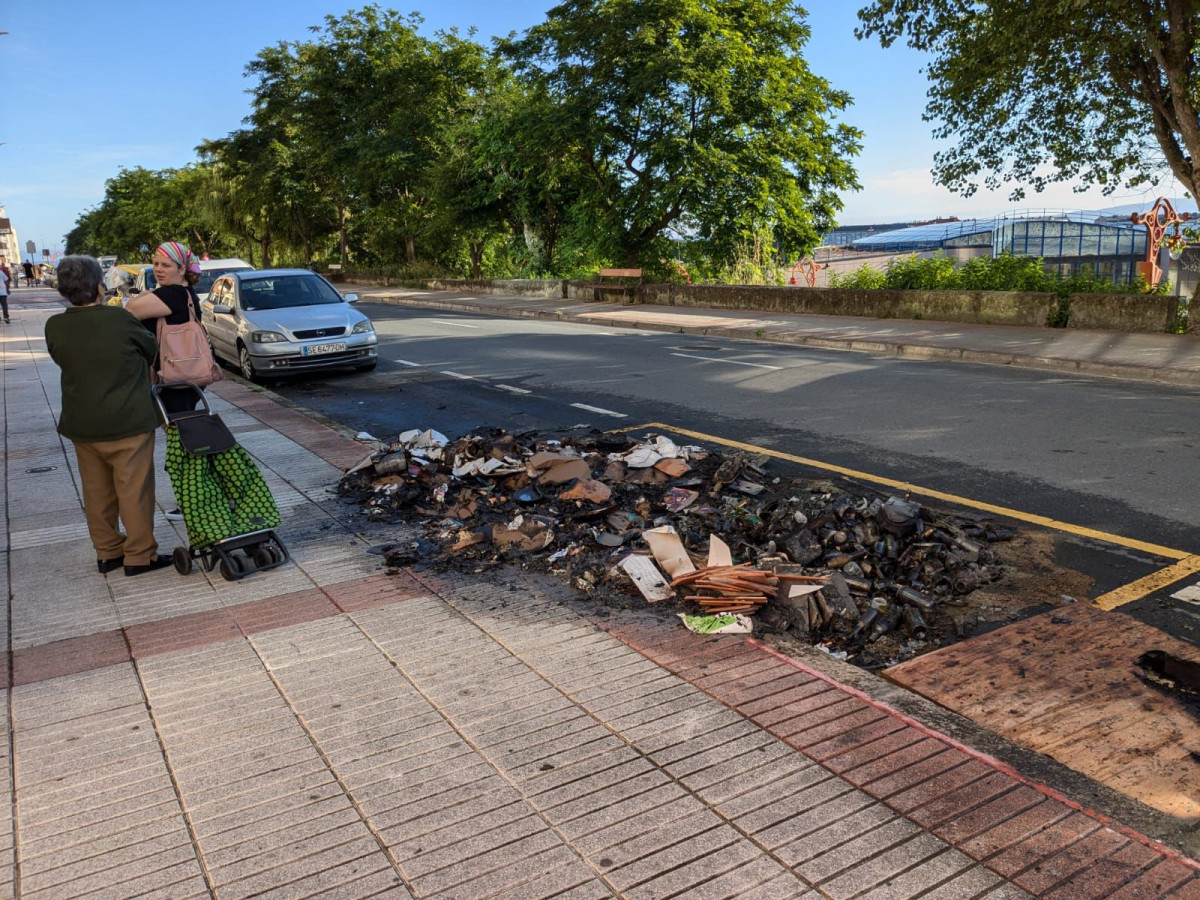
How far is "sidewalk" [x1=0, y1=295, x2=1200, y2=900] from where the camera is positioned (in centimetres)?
254

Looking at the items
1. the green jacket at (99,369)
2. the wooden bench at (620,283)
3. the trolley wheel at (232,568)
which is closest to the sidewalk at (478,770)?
the trolley wheel at (232,568)

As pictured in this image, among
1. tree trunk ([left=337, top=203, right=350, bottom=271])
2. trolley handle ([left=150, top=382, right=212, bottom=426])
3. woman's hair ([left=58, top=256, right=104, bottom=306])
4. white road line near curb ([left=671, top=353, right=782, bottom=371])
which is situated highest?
tree trunk ([left=337, top=203, right=350, bottom=271])

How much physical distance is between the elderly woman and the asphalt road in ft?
14.6

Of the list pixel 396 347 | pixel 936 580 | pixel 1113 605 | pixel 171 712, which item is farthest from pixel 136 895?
pixel 396 347

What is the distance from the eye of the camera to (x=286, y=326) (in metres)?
13.0

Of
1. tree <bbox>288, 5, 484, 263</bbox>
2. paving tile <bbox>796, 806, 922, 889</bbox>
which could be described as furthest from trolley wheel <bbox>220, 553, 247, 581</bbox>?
tree <bbox>288, 5, 484, 263</bbox>

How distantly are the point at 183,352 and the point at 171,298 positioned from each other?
0.32m

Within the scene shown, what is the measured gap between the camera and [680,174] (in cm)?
2681

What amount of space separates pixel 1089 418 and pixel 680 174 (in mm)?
19804

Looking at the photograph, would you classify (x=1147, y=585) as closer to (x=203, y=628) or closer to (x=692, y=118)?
(x=203, y=628)

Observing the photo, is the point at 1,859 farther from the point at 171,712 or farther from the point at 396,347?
the point at 396,347

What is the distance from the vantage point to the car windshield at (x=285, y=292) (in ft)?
45.3

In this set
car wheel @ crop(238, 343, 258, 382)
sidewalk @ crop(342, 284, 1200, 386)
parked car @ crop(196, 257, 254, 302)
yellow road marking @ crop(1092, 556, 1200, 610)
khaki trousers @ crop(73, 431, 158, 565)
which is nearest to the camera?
yellow road marking @ crop(1092, 556, 1200, 610)

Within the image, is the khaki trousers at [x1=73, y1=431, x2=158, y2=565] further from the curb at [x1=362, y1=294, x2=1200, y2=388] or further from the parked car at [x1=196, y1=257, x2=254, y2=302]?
the parked car at [x1=196, y1=257, x2=254, y2=302]
